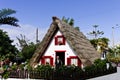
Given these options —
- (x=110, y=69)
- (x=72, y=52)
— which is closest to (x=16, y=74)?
(x=72, y=52)

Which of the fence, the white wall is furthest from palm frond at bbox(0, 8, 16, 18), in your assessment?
the fence

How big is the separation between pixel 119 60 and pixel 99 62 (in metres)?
20.7

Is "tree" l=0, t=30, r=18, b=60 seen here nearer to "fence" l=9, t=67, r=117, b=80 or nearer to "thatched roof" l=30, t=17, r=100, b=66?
"thatched roof" l=30, t=17, r=100, b=66

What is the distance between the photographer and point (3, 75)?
726 cm

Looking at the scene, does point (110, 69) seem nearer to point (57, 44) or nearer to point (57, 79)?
point (57, 44)

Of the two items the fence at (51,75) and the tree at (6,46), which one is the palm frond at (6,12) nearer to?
the tree at (6,46)

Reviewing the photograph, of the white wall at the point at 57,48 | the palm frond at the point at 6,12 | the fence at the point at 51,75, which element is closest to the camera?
the fence at the point at 51,75

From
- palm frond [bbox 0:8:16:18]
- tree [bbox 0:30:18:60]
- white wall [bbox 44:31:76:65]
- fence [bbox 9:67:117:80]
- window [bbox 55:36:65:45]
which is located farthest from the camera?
tree [bbox 0:30:18:60]

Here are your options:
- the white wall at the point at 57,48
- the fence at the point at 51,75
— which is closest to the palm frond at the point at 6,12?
the white wall at the point at 57,48

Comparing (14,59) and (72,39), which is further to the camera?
(14,59)

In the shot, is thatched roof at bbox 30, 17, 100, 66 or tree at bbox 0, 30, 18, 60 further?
tree at bbox 0, 30, 18, 60

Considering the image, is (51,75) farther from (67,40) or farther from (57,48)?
(57,48)

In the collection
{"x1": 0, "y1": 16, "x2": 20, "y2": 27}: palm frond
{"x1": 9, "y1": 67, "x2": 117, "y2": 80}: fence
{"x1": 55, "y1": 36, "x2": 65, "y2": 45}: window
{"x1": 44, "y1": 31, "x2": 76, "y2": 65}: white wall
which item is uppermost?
{"x1": 0, "y1": 16, "x2": 20, "y2": 27}: palm frond

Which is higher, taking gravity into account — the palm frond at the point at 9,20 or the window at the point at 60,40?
the palm frond at the point at 9,20
